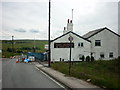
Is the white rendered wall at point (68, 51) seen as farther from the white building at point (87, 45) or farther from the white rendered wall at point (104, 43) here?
the white rendered wall at point (104, 43)

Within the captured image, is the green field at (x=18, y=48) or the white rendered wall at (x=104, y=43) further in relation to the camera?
the green field at (x=18, y=48)

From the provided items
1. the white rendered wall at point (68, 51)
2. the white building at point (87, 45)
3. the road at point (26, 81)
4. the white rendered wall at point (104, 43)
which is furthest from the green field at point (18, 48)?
the road at point (26, 81)

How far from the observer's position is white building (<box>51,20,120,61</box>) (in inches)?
1265

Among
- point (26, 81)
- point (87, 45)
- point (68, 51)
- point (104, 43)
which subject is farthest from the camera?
point (104, 43)

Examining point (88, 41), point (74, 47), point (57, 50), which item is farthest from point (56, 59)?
point (88, 41)

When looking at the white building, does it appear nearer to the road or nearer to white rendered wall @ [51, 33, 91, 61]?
white rendered wall @ [51, 33, 91, 61]

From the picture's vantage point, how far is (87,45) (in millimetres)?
32875

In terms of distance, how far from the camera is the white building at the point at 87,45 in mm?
32125

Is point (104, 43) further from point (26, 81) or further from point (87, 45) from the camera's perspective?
point (26, 81)

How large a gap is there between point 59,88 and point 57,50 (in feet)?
74.8

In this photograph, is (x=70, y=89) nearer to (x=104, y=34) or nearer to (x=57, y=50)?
(x=57, y=50)

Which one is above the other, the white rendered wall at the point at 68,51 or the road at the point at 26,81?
the white rendered wall at the point at 68,51

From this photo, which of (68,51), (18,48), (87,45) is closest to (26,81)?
(68,51)

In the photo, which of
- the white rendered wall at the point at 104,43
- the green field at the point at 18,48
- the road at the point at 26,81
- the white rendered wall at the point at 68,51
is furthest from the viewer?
the green field at the point at 18,48
